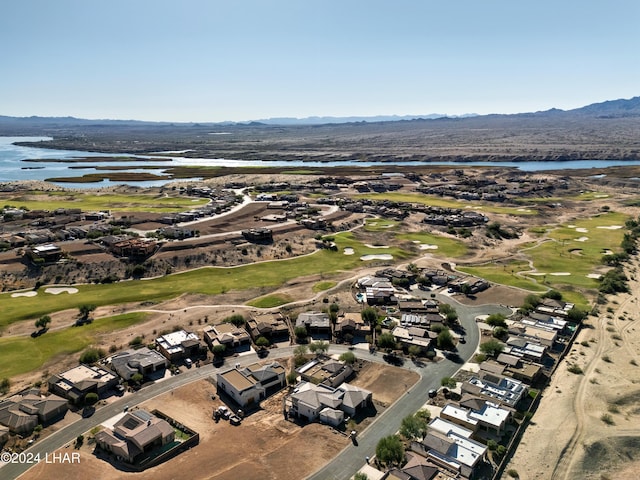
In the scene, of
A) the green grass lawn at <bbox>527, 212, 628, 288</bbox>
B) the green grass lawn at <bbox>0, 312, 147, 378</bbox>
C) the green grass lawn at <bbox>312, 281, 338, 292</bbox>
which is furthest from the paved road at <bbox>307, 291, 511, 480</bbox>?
the green grass lawn at <bbox>0, 312, 147, 378</bbox>

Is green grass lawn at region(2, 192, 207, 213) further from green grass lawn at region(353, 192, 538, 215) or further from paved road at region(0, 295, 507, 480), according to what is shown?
paved road at region(0, 295, 507, 480)

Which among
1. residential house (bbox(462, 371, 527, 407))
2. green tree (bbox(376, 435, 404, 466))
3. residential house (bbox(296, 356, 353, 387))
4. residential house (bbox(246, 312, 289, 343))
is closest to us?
green tree (bbox(376, 435, 404, 466))

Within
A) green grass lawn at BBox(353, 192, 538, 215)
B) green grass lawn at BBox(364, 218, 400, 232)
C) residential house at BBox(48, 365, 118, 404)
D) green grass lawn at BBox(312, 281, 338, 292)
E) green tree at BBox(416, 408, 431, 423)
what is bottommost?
green grass lawn at BBox(353, 192, 538, 215)

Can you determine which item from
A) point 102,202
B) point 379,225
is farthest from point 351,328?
point 102,202

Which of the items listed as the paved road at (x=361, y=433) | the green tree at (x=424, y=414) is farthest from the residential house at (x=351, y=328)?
the green tree at (x=424, y=414)

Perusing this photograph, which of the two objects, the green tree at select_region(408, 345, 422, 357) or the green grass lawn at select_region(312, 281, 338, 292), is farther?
the green grass lawn at select_region(312, 281, 338, 292)

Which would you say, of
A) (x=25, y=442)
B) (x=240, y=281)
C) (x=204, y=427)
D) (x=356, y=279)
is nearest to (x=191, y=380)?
(x=204, y=427)

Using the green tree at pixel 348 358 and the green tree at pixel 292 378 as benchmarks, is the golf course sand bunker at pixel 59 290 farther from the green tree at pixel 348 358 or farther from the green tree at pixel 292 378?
the green tree at pixel 348 358
